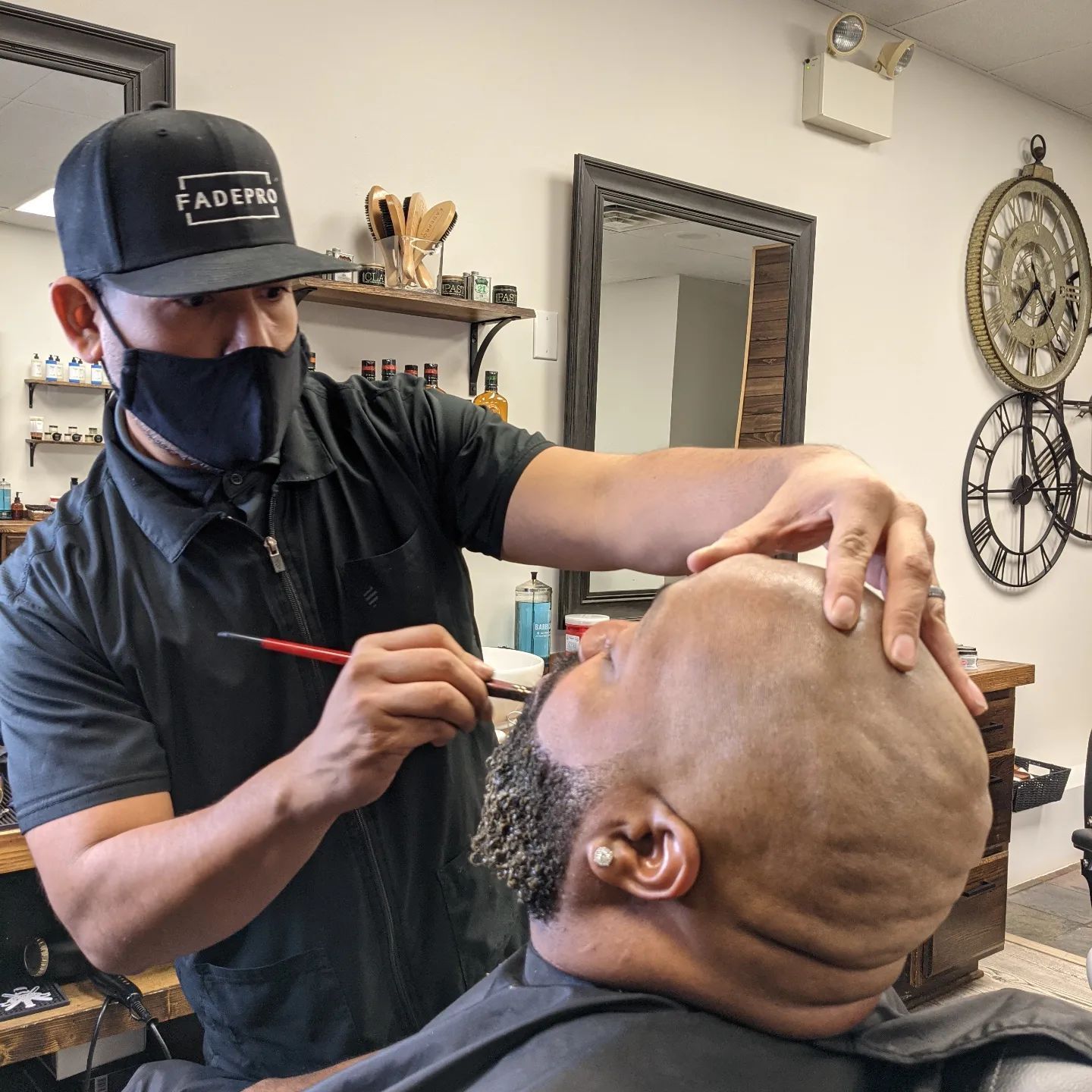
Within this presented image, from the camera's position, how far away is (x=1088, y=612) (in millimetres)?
4578

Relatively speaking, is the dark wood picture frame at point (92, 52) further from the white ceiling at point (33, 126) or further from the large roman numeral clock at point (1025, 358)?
the large roman numeral clock at point (1025, 358)

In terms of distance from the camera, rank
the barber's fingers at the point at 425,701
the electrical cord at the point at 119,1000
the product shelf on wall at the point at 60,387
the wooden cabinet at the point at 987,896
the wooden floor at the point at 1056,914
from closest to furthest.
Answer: the barber's fingers at the point at 425,701 < the electrical cord at the point at 119,1000 < the product shelf on wall at the point at 60,387 < the wooden cabinet at the point at 987,896 < the wooden floor at the point at 1056,914

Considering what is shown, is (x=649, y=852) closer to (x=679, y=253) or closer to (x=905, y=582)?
(x=905, y=582)

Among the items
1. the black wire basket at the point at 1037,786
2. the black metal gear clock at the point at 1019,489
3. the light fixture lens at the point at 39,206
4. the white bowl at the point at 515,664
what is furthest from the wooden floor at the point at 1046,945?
the light fixture lens at the point at 39,206

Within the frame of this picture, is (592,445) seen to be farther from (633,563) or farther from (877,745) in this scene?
(877,745)

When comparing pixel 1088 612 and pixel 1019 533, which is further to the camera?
pixel 1088 612

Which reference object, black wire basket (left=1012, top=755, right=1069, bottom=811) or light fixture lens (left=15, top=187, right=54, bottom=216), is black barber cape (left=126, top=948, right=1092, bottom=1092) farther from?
black wire basket (left=1012, top=755, right=1069, bottom=811)

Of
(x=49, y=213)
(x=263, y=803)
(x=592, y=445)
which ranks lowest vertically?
(x=263, y=803)

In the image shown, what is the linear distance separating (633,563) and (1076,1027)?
0.72 meters

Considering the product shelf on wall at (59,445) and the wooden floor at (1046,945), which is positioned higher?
the product shelf on wall at (59,445)

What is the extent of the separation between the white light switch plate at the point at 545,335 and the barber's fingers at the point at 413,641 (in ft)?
5.94

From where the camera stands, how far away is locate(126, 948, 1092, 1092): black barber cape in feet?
2.79

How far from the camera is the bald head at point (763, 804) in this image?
0.82m

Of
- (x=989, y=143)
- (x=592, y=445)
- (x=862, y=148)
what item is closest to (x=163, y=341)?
(x=592, y=445)
